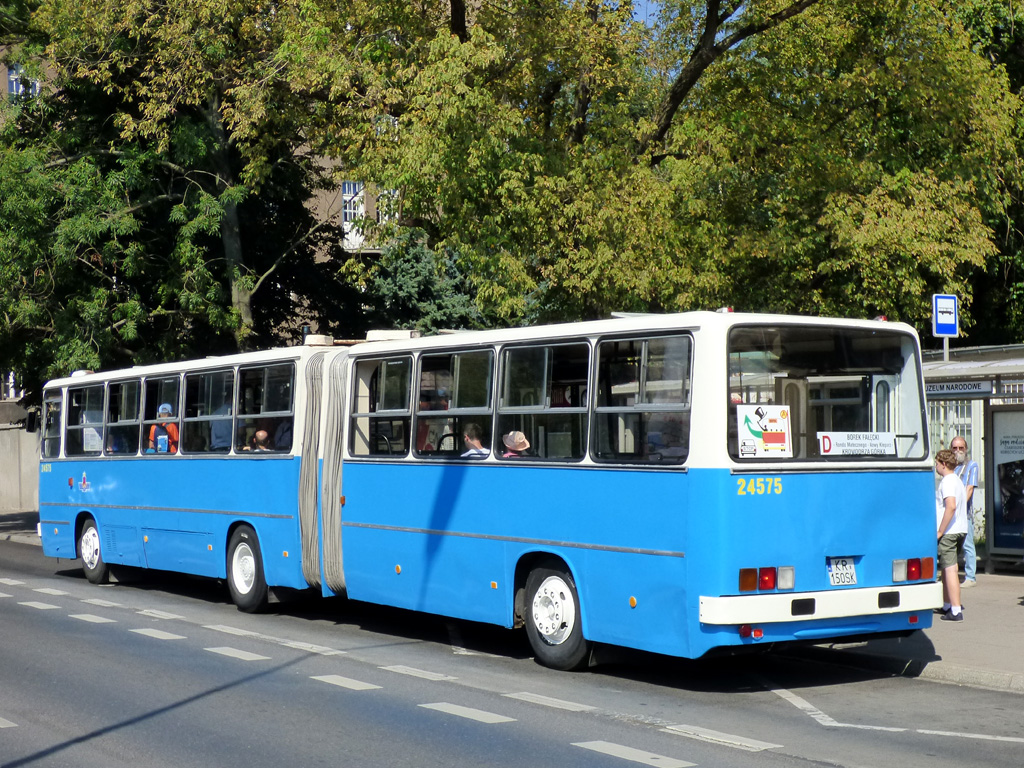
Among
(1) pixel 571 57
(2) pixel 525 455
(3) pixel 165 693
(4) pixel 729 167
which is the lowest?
(3) pixel 165 693

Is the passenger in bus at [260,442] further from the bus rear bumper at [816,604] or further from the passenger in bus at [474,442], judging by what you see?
the bus rear bumper at [816,604]

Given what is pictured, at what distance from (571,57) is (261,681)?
1150 cm

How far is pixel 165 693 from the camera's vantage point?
9633mm

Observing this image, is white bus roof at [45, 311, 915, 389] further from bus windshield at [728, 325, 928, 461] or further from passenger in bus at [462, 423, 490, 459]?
passenger in bus at [462, 423, 490, 459]

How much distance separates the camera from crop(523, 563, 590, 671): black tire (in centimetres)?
1043

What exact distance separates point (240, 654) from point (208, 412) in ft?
15.8

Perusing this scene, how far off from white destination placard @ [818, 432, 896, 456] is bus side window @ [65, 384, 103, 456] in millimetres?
11831

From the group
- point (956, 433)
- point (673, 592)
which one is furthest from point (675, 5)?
point (673, 592)

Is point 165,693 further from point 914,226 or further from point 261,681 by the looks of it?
point 914,226

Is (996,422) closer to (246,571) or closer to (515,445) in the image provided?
(515,445)

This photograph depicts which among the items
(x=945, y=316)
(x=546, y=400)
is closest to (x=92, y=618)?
(x=546, y=400)

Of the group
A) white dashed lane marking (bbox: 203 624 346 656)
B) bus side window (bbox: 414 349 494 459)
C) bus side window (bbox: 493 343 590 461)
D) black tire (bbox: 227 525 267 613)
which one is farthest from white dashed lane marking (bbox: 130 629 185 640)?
bus side window (bbox: 493 343 590 461)

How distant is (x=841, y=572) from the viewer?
9570 millimetres

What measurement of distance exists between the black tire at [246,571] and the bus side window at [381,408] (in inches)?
94.7
